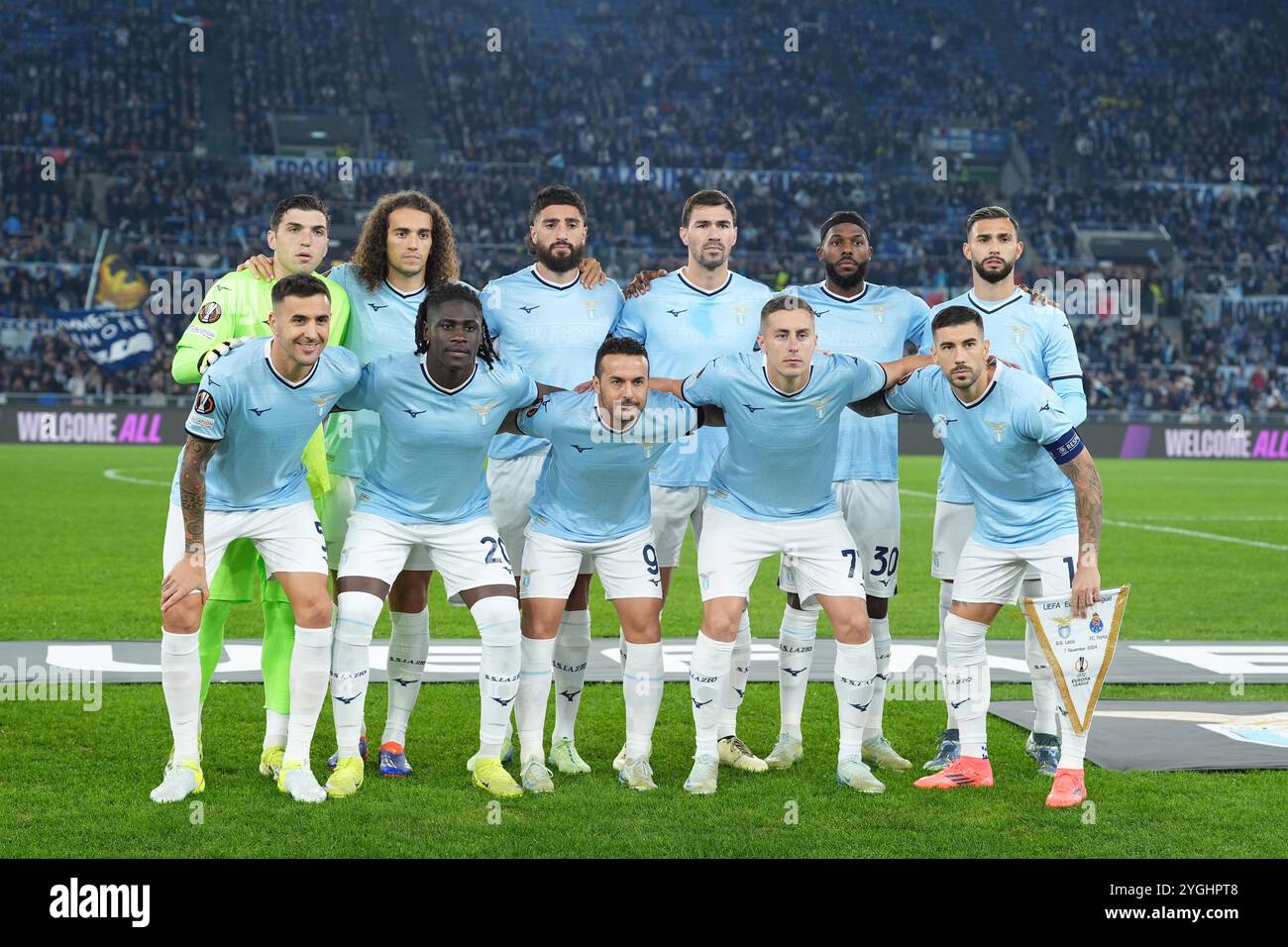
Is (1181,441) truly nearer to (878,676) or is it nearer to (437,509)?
(878,676)

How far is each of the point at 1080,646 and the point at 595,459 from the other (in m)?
1.98

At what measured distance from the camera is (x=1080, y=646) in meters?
5.42

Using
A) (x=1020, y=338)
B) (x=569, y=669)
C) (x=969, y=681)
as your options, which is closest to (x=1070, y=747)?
(x=969, y=681)

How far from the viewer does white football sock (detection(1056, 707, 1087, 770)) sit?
17.5 ft

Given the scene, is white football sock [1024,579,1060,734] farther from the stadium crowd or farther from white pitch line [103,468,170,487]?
the stadium crowd

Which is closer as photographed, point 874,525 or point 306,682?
point 306,682

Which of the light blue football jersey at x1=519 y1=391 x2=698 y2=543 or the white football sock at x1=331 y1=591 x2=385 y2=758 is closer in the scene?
the white football sock at x1=331 y1=591 x2=385 y2=758

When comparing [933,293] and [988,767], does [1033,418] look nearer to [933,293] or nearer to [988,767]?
[988,767]

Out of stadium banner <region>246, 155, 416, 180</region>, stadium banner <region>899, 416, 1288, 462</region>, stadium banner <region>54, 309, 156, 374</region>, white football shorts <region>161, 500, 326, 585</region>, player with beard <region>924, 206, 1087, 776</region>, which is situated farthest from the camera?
stadium banner <region>246, 155, 416, 180</region>

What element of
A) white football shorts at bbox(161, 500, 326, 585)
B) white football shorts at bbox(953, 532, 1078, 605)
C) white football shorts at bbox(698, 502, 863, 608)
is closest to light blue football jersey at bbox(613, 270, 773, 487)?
white football shorts at bbox(698, 502, 863, 608)

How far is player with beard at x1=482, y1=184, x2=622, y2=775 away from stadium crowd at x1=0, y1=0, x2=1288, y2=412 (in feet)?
80.1

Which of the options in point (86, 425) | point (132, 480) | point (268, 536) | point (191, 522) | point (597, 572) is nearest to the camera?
point (191, 522)
